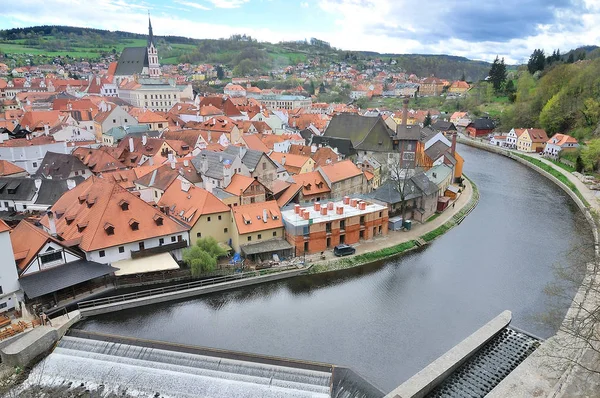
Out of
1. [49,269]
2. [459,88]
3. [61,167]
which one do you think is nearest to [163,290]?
[49,269]

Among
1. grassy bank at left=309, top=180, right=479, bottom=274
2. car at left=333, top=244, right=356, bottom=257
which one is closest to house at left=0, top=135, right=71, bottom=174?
grassy bank at left=309, top=180, right=479, bottom=274

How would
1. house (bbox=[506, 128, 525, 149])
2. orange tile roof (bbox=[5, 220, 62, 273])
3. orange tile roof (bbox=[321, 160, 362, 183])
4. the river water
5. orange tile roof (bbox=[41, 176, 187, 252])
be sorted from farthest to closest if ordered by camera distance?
house (bbox=[506, 128, 525, 149]) → orange tile roof (bbox=[321, 160, 362, 183]) → orange tile roof (bbox=[41, 176, 187, 252]) → orange tile roof (bbox=[5, 220, 62, 273]) → the river water

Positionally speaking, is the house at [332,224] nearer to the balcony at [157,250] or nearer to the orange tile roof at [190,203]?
the orange tile roof at [190,203]

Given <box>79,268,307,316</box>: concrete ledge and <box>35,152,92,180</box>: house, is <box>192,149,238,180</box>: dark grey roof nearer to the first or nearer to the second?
<box>79,268,307,316</box>: concrete ledge

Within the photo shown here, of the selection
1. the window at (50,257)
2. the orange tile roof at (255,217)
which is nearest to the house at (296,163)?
the orange tile roof at (255,217)

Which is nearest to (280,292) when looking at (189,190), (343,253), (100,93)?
(343,253)

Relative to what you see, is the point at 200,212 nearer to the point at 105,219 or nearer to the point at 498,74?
the point at 105,219

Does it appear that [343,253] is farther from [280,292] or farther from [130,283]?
[130,283]
